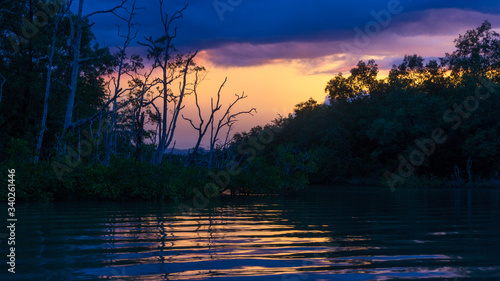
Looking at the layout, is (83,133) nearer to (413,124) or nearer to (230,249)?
(230,249)

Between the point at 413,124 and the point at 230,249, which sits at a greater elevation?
the point at 413,124

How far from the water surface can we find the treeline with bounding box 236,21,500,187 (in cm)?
3214

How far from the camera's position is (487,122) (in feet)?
163

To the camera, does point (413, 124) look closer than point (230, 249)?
No

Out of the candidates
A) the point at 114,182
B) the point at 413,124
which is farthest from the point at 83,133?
the point at 413,124

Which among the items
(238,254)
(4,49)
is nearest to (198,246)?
(238,254)

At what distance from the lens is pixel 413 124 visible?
171 feet

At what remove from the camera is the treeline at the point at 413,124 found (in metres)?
49.6

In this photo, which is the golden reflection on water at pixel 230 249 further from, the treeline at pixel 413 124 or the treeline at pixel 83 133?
the treeline at pixel 413 124

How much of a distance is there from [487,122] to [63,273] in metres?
51.7

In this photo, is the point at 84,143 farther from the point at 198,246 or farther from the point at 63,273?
the point at 63,273

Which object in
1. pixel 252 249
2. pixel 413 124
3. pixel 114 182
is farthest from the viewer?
pixel 413 124

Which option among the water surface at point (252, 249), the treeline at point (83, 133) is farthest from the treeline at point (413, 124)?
the water surface at point (252, 249)

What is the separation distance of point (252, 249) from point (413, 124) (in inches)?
1904
